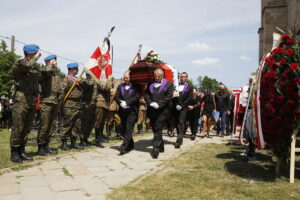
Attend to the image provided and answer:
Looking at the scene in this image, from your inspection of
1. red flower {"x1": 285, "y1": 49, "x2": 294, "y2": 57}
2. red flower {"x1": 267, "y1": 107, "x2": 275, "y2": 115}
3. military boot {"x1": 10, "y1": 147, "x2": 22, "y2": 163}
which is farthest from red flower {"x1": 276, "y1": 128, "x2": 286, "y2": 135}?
military boot {"x1": 10, "y1": 147, "x2": 22, "y2": 163}

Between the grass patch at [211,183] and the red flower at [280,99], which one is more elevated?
the red flower at [280,99]

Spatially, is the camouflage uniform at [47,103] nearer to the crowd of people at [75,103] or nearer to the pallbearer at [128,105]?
the crowd of people at [75,103]

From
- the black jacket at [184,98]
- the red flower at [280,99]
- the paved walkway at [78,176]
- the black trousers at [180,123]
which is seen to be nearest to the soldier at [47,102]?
the paved walkway at [78,176]

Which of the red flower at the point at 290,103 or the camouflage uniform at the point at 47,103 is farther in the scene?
the camouflage uniform at the point at 47,103

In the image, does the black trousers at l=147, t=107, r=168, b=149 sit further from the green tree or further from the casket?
the green tree

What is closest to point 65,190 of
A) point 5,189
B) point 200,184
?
point 5,189

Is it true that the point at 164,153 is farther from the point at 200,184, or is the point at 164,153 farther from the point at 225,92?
the point at 225,92

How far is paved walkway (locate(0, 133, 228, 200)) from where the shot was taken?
4.49 meters

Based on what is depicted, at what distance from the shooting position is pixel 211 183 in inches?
200

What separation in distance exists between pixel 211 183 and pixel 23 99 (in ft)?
13.4

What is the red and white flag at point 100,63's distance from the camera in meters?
8.85

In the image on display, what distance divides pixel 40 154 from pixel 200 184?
4141 millimetres

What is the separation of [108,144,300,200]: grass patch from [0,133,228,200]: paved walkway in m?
0.37

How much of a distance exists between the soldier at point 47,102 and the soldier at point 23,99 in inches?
23.8
